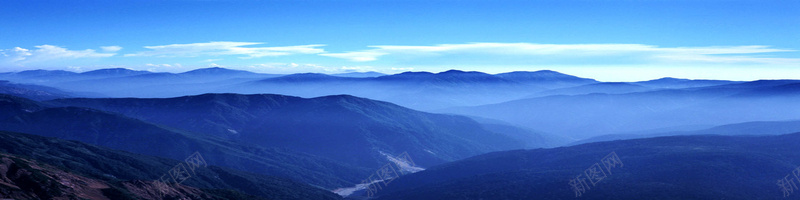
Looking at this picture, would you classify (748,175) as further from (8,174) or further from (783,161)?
(8,174)

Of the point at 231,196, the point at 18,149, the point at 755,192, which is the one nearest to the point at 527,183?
the point at 755,192

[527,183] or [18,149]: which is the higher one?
[18,149]

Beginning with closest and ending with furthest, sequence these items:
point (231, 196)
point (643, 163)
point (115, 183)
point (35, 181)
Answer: point (35, 181), point (115, 183), point (231, 196), point (643, 163)

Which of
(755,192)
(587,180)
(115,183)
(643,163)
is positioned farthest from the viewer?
(643,163)

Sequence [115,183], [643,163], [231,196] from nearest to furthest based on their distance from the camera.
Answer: [115,183] < [231,196] < [643,163]

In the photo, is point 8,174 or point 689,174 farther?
point 689,174

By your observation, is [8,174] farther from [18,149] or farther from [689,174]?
[689,174]

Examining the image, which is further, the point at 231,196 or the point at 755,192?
the point at 755,192

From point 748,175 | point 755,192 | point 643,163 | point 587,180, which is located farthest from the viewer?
point 643,163

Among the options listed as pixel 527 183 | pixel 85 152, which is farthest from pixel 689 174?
pixel 85 152
